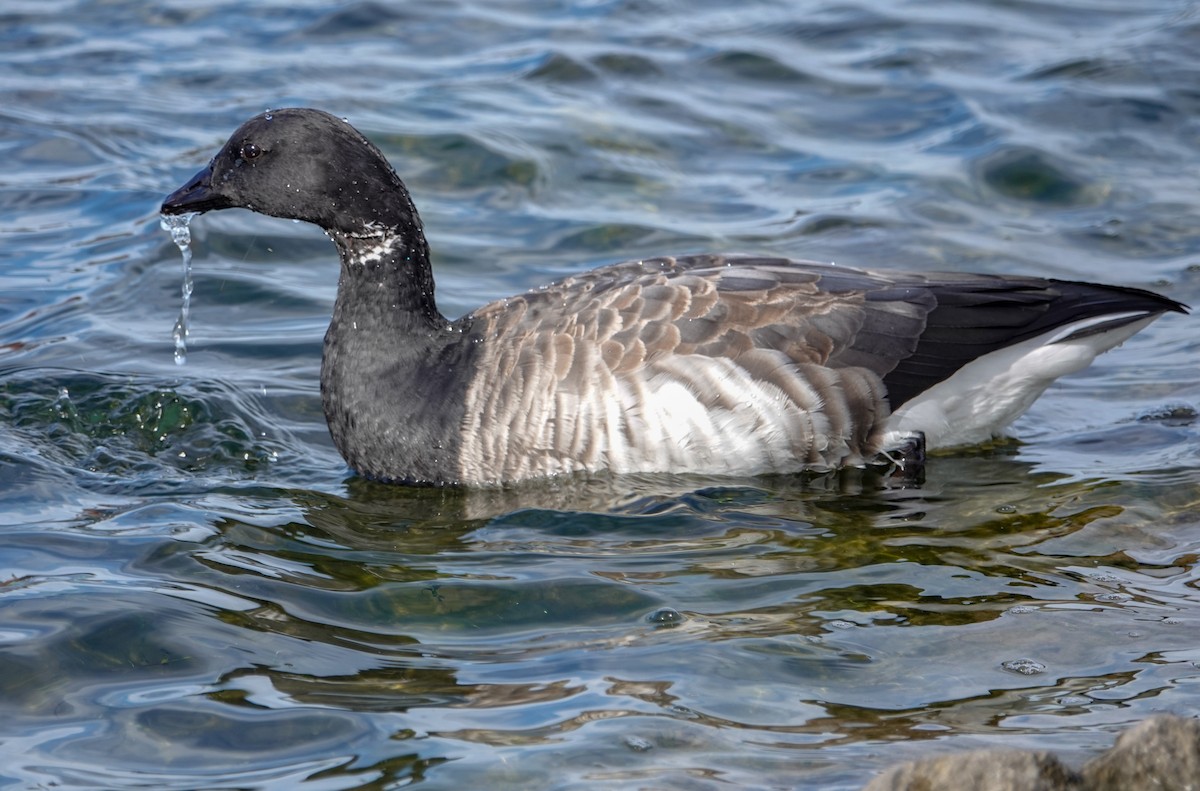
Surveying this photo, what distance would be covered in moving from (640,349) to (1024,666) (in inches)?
99.5

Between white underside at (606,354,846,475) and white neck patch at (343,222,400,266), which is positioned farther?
white neck patch at (343,222,400,266)

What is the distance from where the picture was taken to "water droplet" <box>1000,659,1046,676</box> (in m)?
5.59

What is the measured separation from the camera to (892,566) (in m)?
6.62

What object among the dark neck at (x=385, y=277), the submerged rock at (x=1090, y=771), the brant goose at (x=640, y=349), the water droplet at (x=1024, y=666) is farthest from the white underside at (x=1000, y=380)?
the submerged rock at (x=1090, y=771)

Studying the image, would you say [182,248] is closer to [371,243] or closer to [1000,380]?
[371,243]

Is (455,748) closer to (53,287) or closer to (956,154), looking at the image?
(53,287)

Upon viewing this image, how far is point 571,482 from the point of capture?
7.51m

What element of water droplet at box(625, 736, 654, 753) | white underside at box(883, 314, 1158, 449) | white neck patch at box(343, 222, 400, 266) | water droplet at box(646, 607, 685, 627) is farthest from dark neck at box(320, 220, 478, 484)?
water droplet at box(625, 736, 654, 753)

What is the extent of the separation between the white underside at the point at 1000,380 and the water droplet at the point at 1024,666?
2238 millimetres

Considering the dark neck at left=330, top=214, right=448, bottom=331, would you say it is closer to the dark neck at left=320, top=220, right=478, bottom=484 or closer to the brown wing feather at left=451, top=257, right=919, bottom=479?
the dark neck at left=320, top=220, right=478, bottom=484

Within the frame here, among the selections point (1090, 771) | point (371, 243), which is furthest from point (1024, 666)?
point (371, 243)

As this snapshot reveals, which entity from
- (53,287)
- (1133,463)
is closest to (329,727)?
(1133,463)

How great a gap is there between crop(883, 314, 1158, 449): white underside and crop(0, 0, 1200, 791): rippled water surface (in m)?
0.31

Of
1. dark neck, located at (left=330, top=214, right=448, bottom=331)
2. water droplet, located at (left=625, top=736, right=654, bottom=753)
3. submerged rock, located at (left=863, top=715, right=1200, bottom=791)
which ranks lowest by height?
water droplet, located at (left=625, top=736, right=654, bottom=753)
